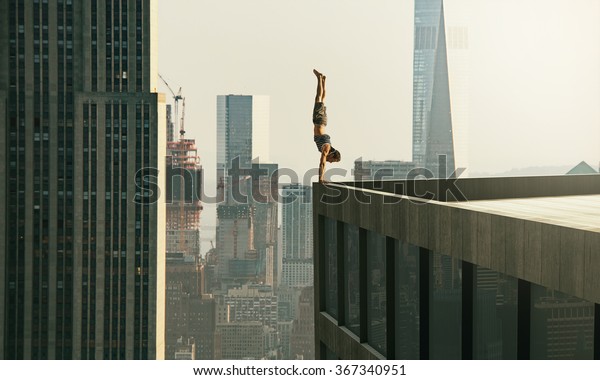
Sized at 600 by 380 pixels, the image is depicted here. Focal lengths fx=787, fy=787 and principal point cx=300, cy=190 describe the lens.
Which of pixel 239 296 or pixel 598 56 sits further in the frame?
pixel 239 296

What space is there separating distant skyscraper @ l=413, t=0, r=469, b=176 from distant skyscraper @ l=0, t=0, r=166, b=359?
22188 mm

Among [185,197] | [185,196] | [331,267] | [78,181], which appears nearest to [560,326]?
[331,267]

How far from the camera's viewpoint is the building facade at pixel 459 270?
12.5 ft

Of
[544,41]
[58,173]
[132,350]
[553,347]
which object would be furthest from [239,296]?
[553,347]

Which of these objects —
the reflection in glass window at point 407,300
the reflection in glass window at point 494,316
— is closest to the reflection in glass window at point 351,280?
the reflection in glass window at point 407,300

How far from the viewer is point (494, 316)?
4.49 m

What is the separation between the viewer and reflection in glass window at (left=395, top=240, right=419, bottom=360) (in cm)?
544

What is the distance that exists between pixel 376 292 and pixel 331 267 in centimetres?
140

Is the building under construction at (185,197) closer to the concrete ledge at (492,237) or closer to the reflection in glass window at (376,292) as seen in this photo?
the reflection in glass window at (376,292)

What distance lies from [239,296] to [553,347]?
47.1 metres

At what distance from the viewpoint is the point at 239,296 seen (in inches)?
1987

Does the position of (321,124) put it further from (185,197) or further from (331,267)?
(185,197)

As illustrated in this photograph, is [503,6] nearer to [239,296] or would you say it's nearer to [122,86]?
[239,296]

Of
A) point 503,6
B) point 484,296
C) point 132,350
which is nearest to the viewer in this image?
point 484,296
